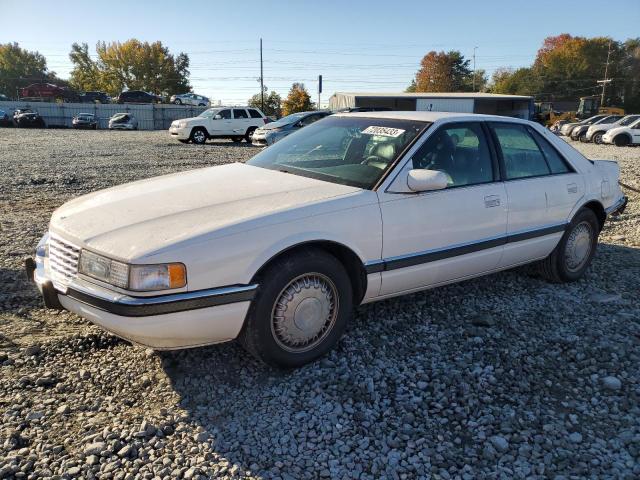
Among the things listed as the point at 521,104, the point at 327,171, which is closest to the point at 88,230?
the point at 327,171

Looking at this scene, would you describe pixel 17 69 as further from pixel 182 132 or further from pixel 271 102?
pixel 182 132

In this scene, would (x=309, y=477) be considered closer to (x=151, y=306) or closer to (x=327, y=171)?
(x=151, y=306)

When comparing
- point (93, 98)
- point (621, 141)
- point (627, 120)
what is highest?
point (93, 98)

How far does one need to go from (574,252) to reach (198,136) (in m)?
20.2

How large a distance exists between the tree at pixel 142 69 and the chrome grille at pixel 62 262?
81.9 metres

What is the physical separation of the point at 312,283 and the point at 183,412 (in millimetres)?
983

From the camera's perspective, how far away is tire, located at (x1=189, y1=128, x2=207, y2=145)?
74.4ft

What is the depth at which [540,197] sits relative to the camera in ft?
13.8

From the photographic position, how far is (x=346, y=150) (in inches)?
152

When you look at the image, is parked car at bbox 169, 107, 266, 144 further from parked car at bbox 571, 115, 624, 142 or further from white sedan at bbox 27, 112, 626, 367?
white sedan at bbox 27, 112, 626, 367

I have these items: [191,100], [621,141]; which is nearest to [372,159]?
[621,141]

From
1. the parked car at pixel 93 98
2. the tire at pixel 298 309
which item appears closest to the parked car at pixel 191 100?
the parked car at pixel 93 98

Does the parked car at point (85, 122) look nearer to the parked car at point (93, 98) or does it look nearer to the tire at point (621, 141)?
the parked car at point (93, 98)

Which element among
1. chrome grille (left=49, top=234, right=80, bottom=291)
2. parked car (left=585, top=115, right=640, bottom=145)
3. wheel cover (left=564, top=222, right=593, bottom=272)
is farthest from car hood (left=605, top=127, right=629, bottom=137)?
chrome grille (left=49, top=234, right=80, bottom=291)
